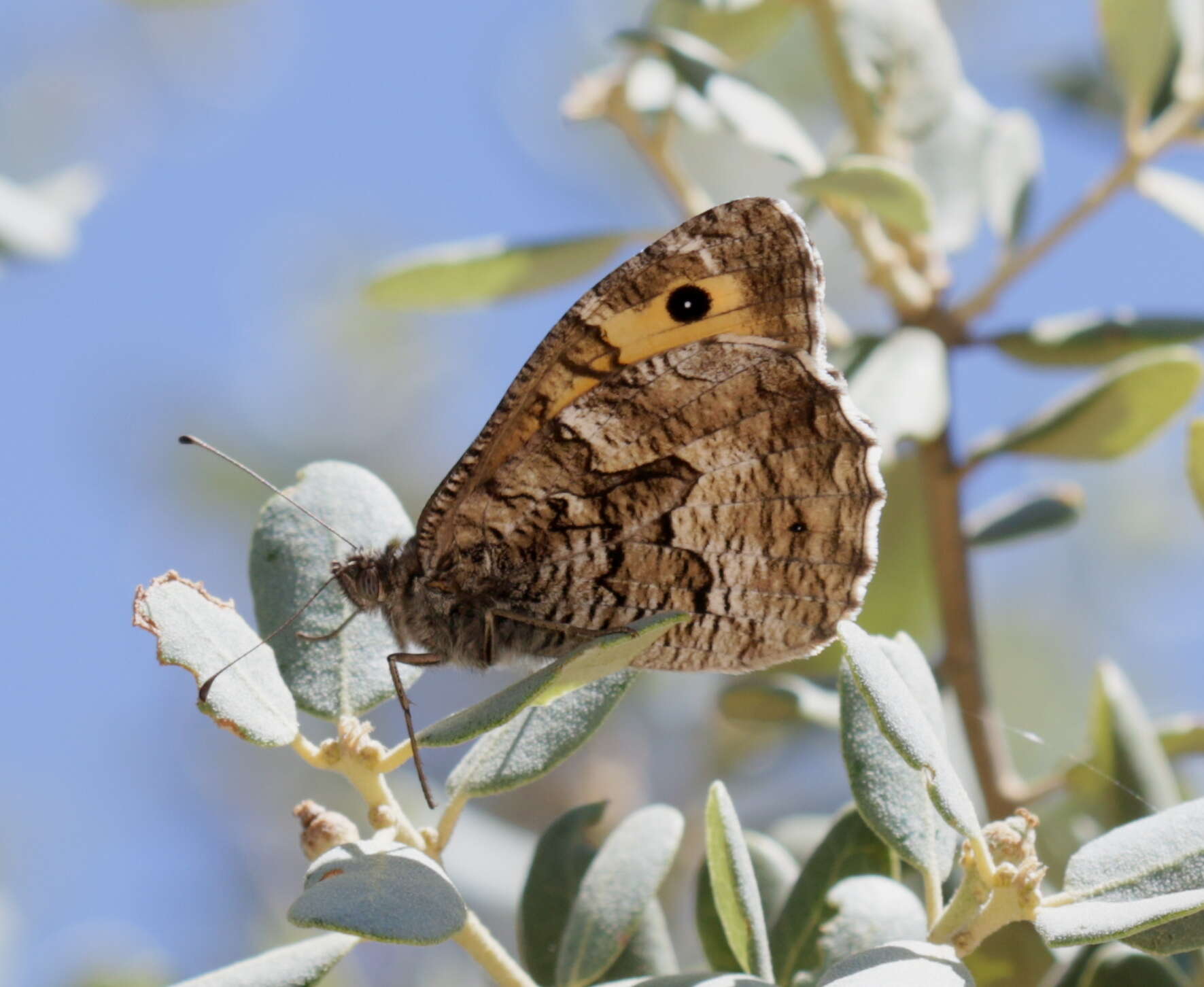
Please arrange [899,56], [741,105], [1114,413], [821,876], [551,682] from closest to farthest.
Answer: [551,682] < [821,876] < [741,105] < [1114,413] < [899,56]

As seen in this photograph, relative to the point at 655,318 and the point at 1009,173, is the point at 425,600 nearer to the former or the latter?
the point at 655,318

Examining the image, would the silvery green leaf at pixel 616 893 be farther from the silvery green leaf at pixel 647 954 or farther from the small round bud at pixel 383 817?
the small round bud at pixel 383 817

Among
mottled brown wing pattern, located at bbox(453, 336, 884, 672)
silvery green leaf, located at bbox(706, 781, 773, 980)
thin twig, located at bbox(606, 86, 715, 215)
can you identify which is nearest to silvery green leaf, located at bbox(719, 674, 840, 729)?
mottled brown wing pattern, located at bbox(453, 336, 884, 672)

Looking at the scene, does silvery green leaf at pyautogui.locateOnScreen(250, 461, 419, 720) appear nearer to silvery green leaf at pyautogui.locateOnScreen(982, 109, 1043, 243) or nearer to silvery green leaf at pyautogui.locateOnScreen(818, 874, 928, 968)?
silvery green leaf at pyautogui.locateOnScreen(818, 874, 928, 968)

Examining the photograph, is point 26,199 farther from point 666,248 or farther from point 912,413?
point 912,413

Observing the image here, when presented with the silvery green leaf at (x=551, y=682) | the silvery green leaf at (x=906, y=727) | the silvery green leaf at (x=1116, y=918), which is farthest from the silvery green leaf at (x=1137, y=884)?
the silvery green leaf at (x=551, y=682)

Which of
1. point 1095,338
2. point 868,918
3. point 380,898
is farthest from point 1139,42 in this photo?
point 380,898
